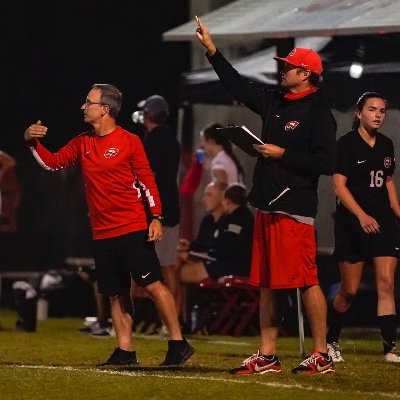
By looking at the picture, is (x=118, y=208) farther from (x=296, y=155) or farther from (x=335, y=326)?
(x=335, y=326)

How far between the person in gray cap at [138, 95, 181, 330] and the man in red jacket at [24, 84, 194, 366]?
4009 millimetres

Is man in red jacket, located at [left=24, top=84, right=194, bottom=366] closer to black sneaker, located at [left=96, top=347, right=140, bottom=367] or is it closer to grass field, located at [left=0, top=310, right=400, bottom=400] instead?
black sneaker, located at [left=96, top=347, right=140, bottom=367]

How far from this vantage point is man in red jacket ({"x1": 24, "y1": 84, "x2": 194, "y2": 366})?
11.6 metres

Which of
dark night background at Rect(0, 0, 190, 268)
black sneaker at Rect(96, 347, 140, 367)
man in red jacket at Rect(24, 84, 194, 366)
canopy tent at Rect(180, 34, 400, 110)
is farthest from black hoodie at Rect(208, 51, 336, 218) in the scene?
dark night background at Rect(0, 0, 190, 268)

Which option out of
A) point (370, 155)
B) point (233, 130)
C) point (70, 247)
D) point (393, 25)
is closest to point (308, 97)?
point (233, 130)

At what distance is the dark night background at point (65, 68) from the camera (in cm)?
2214

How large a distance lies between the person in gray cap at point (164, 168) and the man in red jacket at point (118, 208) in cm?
401

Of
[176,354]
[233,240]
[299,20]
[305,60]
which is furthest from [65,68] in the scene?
[305,60]

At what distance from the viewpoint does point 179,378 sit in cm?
1080

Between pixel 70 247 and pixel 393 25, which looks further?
pixel 70 247

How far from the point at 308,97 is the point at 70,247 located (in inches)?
431

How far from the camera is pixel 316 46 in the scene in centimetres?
1753

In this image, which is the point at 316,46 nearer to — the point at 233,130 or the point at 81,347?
the point at 81,347

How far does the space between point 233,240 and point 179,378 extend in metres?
5.61
